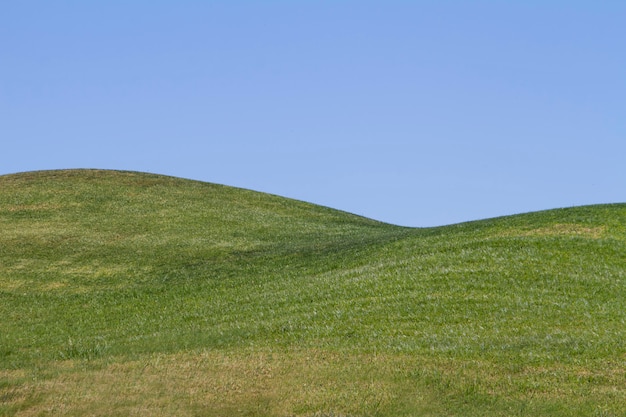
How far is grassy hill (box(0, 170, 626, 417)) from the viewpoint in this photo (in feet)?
72.6

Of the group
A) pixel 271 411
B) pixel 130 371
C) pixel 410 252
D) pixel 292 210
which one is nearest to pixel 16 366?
pixel 130 371

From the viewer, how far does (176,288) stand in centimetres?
4338

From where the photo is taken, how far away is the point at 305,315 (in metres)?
33.1

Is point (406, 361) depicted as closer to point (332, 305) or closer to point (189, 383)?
point (189, 383)

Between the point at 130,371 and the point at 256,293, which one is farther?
the point at 256,293

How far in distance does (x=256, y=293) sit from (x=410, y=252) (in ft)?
30.4

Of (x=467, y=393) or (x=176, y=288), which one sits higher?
(x=176, y=288)

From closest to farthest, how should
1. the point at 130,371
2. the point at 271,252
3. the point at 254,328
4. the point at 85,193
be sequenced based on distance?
the point at 130,371 → the point at 254,328 → the point at 271,252 → the point at 85,193

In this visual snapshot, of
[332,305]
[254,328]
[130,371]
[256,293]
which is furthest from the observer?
[256,293]

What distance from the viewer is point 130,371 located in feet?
82.6

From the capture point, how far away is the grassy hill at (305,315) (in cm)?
2212

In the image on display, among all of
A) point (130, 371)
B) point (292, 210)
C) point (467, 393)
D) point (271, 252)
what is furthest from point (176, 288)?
point (292, 210)

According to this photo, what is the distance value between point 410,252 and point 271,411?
24.7 meters

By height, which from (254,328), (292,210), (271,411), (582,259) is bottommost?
(271,411)
